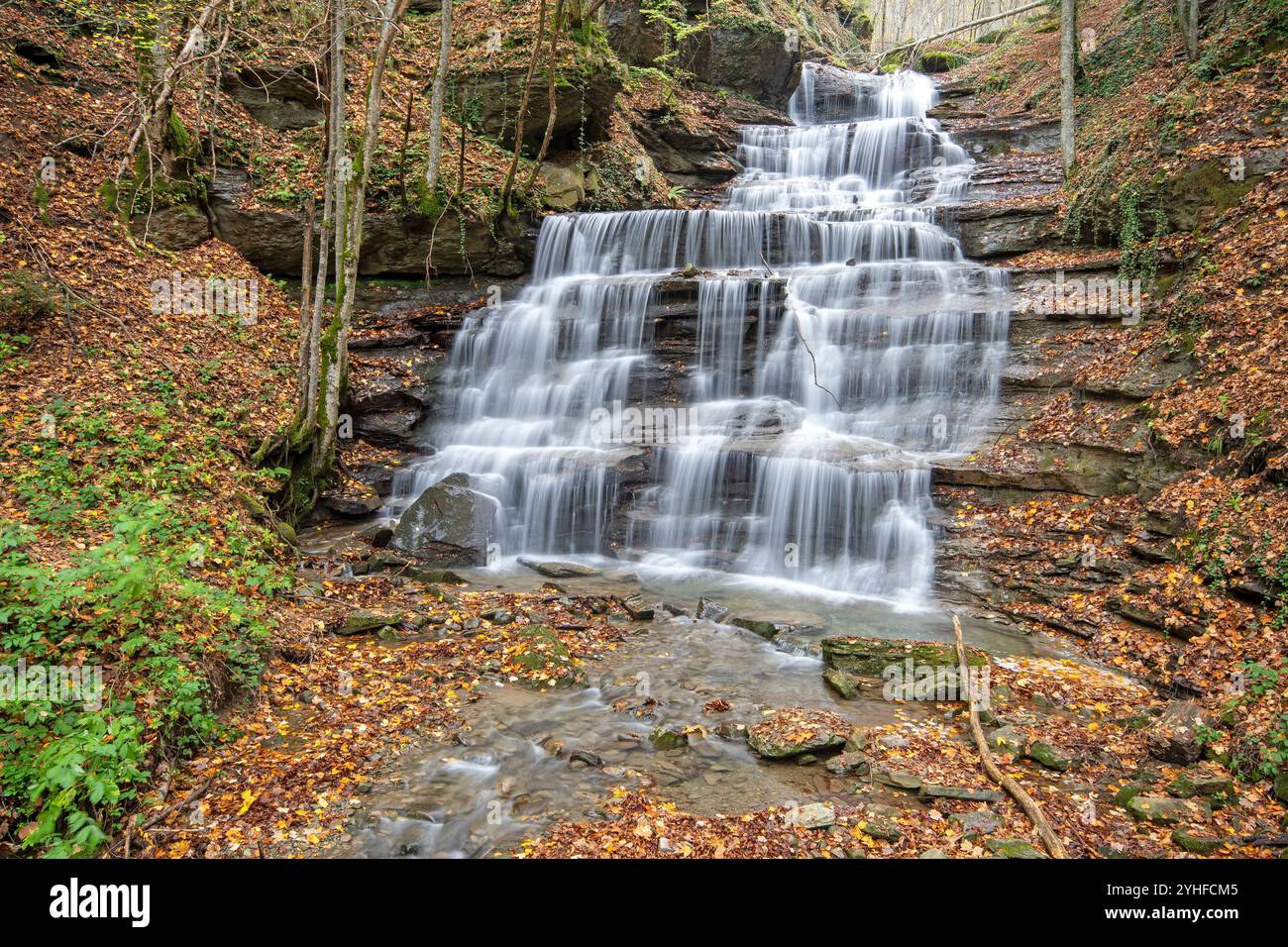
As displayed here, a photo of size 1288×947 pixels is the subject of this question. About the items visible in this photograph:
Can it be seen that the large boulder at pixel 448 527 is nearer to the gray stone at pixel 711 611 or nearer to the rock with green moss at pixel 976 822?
the gray stone at pixel 711 611

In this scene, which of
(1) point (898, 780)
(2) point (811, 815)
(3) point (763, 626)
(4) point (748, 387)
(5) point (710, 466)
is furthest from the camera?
(4) point (748, 387)

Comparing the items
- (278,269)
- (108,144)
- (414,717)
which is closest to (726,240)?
(278,269)

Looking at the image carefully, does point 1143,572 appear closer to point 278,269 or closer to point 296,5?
point 278,269

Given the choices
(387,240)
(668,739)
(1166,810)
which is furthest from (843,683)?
(387,240)

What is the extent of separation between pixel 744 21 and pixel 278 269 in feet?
61.2

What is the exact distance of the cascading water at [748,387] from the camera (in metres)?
10.7

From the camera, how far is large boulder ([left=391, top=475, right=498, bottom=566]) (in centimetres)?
997

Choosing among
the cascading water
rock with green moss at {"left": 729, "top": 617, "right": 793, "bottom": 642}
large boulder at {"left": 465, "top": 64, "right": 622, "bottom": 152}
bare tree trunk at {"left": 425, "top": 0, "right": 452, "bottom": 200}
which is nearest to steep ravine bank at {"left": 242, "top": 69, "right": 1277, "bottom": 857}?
rock with green moss at {"left": 729, "top": 617, "right": 793, "bottom": 642}

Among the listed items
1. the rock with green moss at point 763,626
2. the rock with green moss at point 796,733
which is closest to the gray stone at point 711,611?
the rock with green moss at point 763,626

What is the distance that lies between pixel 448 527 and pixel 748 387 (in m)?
6.34

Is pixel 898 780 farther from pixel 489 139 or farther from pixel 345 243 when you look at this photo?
pixel 489 139

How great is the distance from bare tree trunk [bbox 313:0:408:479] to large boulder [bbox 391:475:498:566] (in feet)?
5.64

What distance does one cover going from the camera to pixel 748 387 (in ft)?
44.2

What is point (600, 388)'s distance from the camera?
44.3ft
